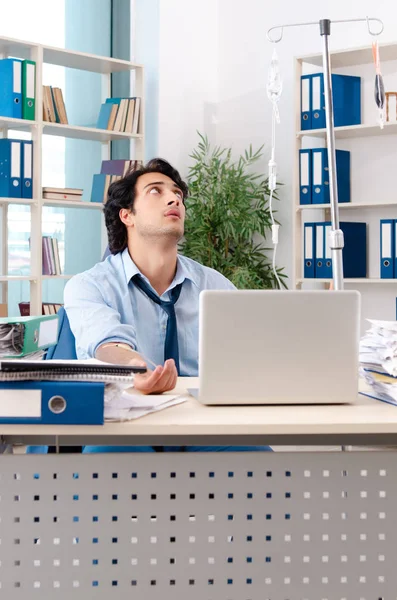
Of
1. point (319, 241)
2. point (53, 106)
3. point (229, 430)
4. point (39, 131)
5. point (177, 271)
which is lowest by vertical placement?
point (229, 430)

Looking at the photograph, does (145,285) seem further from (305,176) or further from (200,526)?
(305,176)

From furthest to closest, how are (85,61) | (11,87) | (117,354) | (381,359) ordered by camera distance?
(85,61) → (11,87) → (117,354) → (381,359)

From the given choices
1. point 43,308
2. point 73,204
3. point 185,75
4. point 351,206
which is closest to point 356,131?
point 351,206

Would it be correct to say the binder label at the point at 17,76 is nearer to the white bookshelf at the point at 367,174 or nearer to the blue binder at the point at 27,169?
the blue binder at the point at 27,169

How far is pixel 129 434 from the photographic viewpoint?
55.3 inches

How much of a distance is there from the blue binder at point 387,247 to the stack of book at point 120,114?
173 centimetres

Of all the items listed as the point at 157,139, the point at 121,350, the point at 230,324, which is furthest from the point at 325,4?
the point at 230,324

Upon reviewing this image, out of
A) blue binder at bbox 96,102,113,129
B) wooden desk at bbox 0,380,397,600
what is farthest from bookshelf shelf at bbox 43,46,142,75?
wooden desk at bbox 0,380,397,600

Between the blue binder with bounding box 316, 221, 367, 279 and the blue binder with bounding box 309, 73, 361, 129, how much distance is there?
1.96ft

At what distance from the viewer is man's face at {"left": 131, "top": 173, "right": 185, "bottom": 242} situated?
8.05ft

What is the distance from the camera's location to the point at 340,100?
15.8 feet

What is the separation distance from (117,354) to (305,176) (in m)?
3.14

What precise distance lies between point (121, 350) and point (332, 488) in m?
0.68

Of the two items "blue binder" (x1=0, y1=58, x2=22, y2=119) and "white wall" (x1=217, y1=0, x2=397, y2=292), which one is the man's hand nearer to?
"blue binder" (x1=0, y1=58, x2=22, y2=119)
